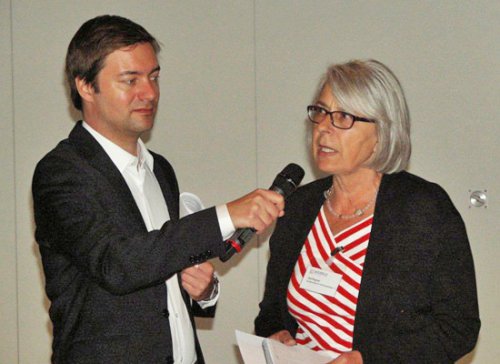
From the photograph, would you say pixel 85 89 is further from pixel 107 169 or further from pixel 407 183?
pixel 407 183

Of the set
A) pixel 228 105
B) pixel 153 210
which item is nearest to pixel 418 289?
pixel 153 210

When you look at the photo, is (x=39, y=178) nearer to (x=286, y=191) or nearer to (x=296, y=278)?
(x=286, y=191)

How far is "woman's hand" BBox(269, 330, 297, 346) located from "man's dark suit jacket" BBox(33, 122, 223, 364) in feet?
1.28

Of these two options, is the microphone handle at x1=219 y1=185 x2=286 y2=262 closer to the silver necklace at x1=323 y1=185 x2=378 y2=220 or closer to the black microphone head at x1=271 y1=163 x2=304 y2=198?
the black microphone head at x1=271 y1=163 x2=304 y2=198

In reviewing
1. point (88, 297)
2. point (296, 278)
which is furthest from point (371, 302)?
point (88, 297)

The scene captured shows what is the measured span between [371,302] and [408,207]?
0.34m

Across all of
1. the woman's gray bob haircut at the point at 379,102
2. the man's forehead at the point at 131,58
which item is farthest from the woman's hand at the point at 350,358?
the man's forehead at the point at 131,58

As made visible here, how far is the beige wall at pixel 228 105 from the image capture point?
410 centimetres

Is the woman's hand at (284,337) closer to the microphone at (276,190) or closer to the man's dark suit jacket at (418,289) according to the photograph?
the man's dark suit jacket at (418,289)

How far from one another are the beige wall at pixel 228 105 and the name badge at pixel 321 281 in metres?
1.93

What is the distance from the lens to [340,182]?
8.29ft

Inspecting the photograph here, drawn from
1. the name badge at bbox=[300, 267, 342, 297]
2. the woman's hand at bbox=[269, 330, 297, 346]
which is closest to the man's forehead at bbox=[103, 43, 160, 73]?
the name badge at bbox=[300, 267, 342, 297]

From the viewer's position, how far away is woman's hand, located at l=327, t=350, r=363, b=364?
7.10ft

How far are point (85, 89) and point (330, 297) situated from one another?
1.14 metres
